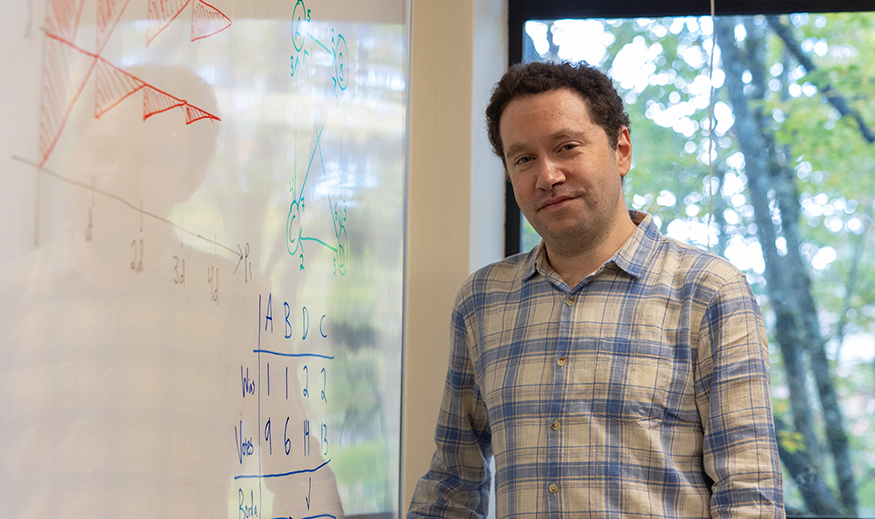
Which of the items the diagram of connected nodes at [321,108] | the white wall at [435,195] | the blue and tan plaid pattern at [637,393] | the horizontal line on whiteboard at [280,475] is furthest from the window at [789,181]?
the horizontal line on whiteboard at [280,475]

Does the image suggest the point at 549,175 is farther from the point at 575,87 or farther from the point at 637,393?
the point at 637,393

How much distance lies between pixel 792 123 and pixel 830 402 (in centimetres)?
79

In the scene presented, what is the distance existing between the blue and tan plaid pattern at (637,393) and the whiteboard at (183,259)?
0.30 m

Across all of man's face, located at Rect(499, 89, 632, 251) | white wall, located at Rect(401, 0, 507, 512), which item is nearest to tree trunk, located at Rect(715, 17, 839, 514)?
white wall, located at Rect(401, 0, 507, 512)

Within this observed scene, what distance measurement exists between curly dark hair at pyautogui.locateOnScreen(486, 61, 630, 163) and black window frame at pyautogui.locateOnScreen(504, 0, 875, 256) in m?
0.68

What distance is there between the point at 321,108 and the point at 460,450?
70cm

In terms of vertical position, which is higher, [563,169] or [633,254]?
[563,169]

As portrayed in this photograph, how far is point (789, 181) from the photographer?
1996 millimetres

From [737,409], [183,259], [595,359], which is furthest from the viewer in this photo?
[595,359]

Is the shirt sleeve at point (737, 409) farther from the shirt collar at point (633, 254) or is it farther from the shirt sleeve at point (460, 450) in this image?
the shirt sleeve at point (460, 450)

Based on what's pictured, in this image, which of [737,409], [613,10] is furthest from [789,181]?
[737,409]

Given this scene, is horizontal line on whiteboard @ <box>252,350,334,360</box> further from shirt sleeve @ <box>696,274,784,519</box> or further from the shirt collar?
shirt sleeve @ <box>696,274,784,519</box>

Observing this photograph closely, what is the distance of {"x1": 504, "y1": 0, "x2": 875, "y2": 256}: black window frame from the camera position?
1970 millimetres

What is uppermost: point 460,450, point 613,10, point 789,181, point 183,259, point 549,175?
point 613,10
